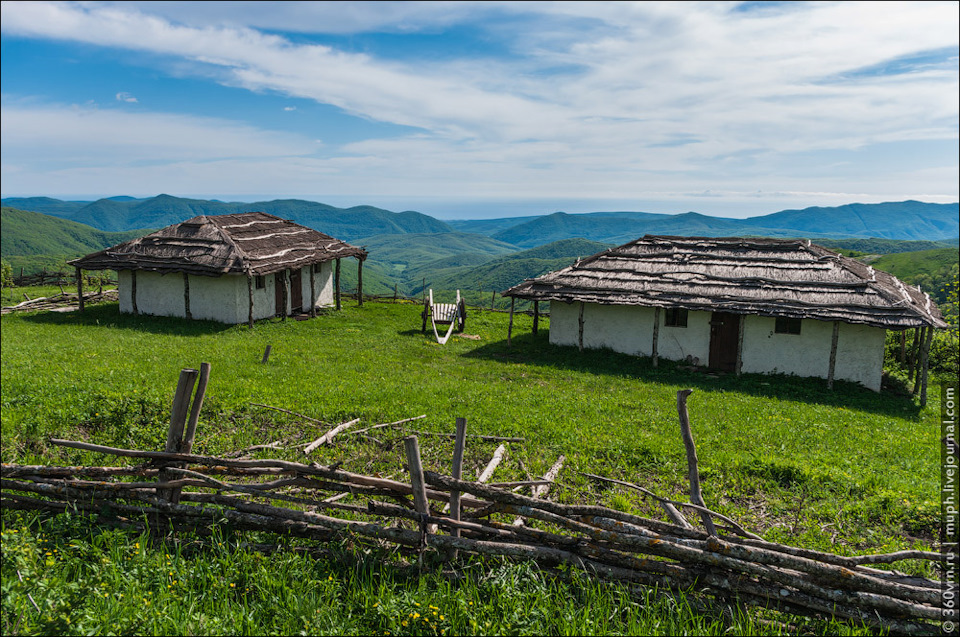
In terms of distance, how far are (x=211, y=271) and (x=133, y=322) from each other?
14.0ft

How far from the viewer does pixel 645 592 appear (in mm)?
4852

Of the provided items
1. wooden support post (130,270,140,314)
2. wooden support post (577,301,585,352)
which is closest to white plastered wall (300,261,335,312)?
wooden support post (130,270,140,314)

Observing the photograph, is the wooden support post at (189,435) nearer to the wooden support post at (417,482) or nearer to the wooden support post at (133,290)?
the wooden support post at (417,482)

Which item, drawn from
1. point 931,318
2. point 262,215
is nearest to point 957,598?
point 931,318

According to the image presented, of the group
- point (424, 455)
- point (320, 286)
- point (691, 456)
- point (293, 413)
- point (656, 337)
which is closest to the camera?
point (691, 456)

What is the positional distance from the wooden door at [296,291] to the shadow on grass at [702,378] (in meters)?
10.6

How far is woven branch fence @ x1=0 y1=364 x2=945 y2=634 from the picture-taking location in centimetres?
467

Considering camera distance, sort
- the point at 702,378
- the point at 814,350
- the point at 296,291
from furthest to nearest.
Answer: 1. the point at 296,291
2. the point at 814,350
3. the point at 702,378

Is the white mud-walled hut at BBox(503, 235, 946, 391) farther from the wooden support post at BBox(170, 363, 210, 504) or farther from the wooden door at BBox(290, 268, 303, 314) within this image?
the wooden support post at BBox(170, 363, 210, 504)

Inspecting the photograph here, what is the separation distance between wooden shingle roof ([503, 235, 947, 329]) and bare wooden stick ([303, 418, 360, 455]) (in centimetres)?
1154

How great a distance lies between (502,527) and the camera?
5.32m

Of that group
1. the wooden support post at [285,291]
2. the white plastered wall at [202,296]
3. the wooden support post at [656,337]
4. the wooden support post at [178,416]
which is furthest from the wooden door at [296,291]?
the wooden support post at [178,416]

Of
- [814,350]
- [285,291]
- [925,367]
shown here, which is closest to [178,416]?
[814,350]

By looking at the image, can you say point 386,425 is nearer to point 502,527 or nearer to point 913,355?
point 502,527
